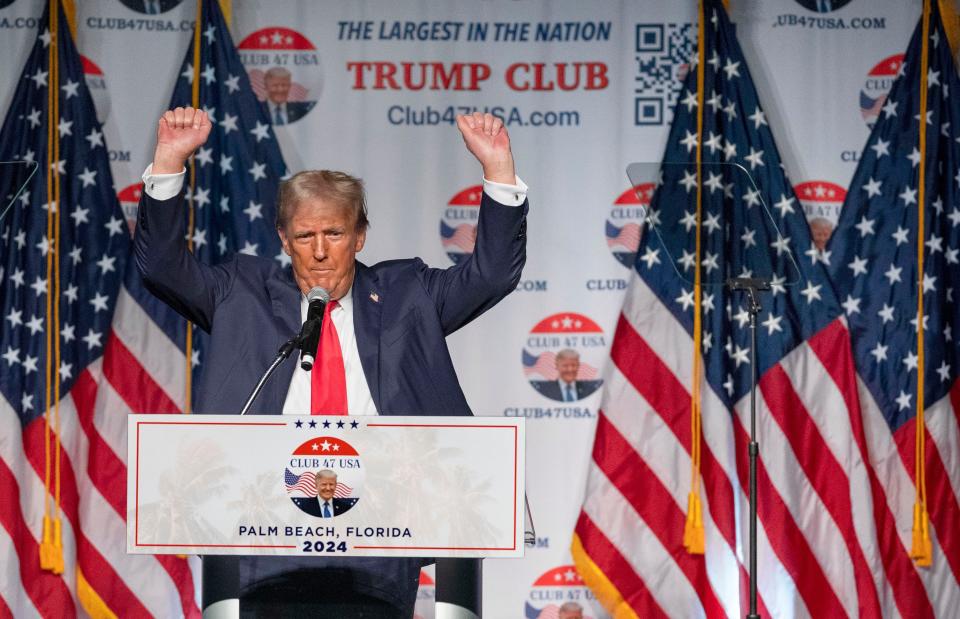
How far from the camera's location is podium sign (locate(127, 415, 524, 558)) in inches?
75.9

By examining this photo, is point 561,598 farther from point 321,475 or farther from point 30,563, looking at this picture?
point 321,475

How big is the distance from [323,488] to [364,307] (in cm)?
60

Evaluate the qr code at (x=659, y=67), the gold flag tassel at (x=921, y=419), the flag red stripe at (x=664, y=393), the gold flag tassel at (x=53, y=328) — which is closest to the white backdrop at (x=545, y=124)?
the qr code at (x=659, y=67)

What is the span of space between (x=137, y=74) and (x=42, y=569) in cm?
189

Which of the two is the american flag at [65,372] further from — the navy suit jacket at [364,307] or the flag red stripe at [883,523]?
the flag red stripe at [883,523]

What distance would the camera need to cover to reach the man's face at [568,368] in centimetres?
481

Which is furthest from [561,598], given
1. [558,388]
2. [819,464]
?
[819,464]

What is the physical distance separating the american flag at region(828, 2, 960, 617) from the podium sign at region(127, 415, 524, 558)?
3.12 m

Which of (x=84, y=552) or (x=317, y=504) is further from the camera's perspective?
(x=84, y=552)

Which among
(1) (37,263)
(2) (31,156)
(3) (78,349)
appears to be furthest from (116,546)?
(2) (31,156)

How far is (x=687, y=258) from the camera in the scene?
4.65 m

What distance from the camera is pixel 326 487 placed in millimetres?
1938

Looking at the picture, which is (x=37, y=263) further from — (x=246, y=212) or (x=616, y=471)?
(x=616, y=471)

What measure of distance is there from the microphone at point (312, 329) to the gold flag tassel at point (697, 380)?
264 centimetres
